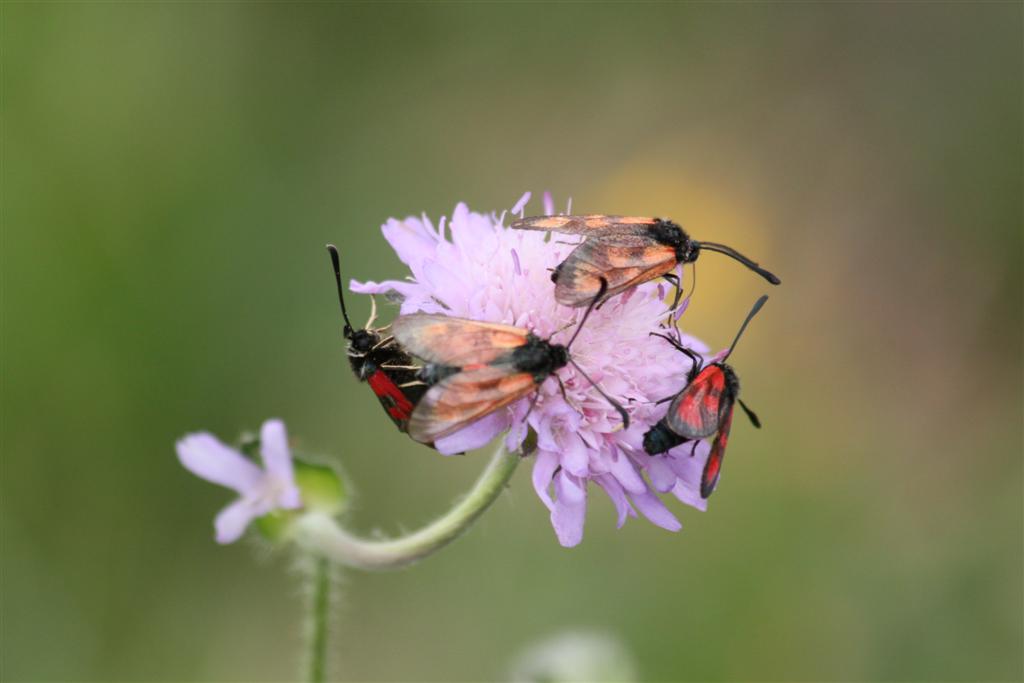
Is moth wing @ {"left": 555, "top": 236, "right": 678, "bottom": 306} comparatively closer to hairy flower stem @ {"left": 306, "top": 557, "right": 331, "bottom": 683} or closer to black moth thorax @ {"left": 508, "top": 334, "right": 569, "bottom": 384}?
black moth thorax @ {"left": 508, "top": 334, "right": 569, "bottom": 384}

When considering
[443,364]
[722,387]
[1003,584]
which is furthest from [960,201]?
[443,364]

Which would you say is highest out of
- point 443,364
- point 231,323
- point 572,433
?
point 443,364

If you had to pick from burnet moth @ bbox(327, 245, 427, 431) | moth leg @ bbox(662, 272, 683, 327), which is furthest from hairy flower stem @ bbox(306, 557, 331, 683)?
moth leg @ bbox(662, 272, 683, 327)

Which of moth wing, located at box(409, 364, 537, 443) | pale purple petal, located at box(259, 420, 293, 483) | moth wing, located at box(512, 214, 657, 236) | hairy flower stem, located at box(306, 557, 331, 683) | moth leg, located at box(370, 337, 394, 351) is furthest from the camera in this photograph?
hairy flower stem, located at box(306, 557, 331, 683)

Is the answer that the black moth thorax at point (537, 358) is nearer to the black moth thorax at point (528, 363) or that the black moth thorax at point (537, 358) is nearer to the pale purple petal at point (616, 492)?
the black moth thorax at point (528, 363)

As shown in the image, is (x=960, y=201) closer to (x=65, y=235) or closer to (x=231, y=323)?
(x=231, y=323)

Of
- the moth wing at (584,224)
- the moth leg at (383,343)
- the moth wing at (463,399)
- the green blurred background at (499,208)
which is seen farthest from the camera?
the green blurred background at (499,208)

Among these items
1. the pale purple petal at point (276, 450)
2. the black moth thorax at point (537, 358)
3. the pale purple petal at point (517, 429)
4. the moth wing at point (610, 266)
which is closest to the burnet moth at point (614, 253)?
the moth wing at point (610, 266)

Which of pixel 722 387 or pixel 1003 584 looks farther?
pixel 1003 584
